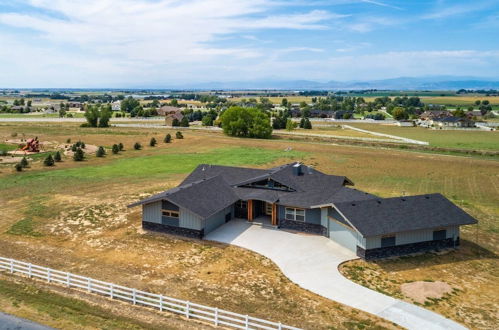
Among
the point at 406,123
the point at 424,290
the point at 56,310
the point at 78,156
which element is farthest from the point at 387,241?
the point at 406,123

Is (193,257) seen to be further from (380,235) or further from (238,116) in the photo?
(238,116)

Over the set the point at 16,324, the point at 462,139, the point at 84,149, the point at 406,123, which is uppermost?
the point at 406,123

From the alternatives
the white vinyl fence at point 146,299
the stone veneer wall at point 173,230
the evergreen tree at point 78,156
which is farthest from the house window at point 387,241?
the evergreen tree at point 78,156

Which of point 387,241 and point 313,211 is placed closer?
point 387,241

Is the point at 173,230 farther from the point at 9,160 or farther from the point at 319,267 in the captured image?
the point at 9,160

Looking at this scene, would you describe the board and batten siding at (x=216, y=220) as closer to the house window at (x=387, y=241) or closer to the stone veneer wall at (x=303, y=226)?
the stone veneer wall at (x=303, y=226)

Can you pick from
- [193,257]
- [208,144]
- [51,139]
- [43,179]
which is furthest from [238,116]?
[193,257]

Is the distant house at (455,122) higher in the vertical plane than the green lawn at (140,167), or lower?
higher
